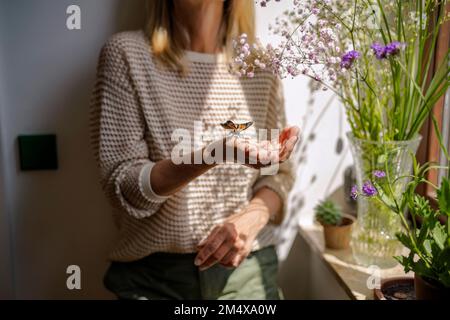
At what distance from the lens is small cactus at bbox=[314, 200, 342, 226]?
1171mm

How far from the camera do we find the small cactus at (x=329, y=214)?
1.17 meters

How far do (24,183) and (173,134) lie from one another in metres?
0.40

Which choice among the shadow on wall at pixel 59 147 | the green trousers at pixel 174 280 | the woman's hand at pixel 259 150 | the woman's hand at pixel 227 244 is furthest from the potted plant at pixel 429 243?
the shadow on wall at pixel 59 147

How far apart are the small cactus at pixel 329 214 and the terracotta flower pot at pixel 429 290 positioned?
40 cm

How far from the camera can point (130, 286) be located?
43.6 inches

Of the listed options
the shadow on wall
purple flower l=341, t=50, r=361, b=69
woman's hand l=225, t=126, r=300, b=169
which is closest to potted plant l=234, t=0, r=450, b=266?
purple flower l=341, t=50, r=361, b=69

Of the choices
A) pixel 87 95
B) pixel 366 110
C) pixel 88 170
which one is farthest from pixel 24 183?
pixel 366 110

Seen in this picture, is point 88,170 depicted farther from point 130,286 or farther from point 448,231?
point 448,231

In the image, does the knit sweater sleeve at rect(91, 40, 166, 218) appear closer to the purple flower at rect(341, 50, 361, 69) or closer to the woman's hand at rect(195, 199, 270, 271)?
the woman's hand at rect(195, 199, 270, 271)

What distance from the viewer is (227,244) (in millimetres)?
1002

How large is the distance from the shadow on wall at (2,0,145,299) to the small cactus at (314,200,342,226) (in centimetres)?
50

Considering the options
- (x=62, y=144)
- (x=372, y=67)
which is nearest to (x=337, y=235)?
(x=372, y=67)

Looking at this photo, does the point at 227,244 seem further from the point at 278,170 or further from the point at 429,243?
the point at 429,243

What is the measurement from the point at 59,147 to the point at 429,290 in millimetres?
839
